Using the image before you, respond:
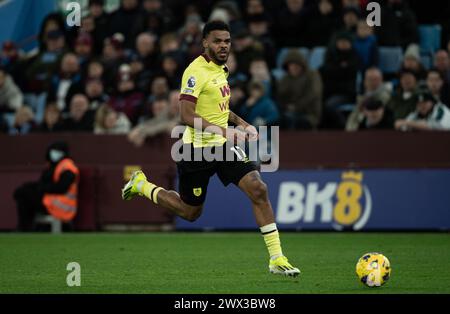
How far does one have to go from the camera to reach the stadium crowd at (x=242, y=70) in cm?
1767

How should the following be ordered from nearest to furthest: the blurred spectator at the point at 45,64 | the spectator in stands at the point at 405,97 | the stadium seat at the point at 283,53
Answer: the spectator in stands at the point at 405,97 → the stadium seat at the point at 283,53 → the blurred spectator at the point at 45,64

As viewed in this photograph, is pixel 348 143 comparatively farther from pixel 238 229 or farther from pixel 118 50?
pixel 118 50

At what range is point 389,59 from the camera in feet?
63.2

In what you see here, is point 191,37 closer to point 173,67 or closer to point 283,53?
point 173,67

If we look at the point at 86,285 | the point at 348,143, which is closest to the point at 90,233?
the point at 348,143

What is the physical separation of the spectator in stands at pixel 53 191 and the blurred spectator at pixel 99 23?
4538mm

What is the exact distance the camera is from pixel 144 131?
59.3 feet

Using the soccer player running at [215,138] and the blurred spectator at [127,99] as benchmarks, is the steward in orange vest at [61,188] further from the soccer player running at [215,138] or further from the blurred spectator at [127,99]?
the soccer player running at [215,138]

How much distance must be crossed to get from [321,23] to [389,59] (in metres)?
1.56

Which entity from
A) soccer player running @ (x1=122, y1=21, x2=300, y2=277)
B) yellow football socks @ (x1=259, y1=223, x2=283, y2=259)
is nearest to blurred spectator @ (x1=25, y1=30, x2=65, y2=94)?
soccer player running @ (x1=122, y1=21, x2=300, y2=277)

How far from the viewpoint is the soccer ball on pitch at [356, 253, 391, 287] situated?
954 cm

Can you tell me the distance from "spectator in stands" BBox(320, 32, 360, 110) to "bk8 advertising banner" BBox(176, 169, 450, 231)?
184 cm

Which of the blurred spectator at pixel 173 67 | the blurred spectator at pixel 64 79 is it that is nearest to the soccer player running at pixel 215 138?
the blurred spectator at pixel 173 67

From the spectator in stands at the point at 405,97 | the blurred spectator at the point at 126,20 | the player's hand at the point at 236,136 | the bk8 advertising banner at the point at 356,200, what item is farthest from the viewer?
the blurred spectator at the point at 126,20
